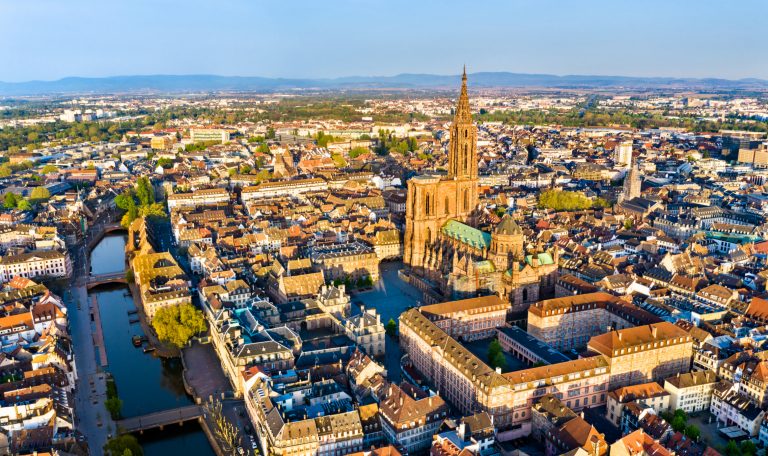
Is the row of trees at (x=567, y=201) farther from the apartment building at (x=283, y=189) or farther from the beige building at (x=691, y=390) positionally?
the beige building at (x=691, y=390)

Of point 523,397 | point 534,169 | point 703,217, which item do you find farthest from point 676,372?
point 534,169

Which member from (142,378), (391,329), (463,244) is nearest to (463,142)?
(463,244)

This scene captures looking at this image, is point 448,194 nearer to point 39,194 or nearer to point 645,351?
point 645,351

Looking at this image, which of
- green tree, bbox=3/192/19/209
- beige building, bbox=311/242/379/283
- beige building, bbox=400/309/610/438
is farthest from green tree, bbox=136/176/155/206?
beige building, bbox=400/309/610/438

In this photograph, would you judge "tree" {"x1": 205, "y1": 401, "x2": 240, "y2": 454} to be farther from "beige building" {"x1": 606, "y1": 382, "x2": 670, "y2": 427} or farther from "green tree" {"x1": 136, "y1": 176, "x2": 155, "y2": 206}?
"green tree" {"x1": 136, "y1": 176, "x2": 155, "y2": 206}

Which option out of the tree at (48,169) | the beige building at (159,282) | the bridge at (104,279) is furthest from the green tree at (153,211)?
the tree at (48,169)

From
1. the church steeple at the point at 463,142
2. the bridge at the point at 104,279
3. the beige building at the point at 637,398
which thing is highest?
the church steeple at the point at 463,142
